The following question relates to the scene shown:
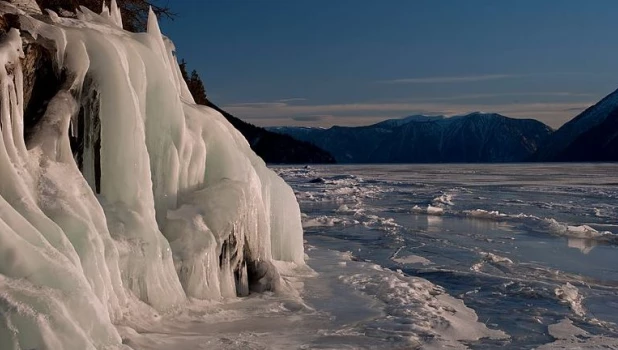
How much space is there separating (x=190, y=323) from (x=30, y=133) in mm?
2159

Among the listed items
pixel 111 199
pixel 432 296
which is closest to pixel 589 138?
pixel 432 296

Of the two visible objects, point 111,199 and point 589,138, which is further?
point 589,138

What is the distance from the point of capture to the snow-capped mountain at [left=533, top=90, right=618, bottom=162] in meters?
156

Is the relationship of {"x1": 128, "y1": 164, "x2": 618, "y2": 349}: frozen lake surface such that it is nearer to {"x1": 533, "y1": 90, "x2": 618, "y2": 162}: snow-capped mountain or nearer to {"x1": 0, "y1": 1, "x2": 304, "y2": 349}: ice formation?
{"x1": 0, "y1": 1, "x2": 304, "y2": 349}: ice formation

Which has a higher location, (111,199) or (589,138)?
(589,138)

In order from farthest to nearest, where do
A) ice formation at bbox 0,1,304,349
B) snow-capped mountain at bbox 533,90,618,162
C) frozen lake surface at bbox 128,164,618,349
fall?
1. snow-capped mountain at bbox 533,90,618,162
2. frozen lake surface at bbox 128,164,618,349
3. ice formation at bbox 0,1,304,349

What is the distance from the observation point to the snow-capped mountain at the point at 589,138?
511ft

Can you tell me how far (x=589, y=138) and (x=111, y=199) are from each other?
171576 millimetres

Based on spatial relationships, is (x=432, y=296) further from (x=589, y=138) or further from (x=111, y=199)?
(x=589, y=138)

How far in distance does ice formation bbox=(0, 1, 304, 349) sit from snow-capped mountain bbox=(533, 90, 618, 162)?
158871mm

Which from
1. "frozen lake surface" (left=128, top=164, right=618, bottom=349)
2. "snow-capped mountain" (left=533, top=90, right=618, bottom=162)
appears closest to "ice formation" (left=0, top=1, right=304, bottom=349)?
"frozen lake surface" (left=128, top=164, right=618, bottom=349)

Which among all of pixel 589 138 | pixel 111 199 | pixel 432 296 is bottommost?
pixel 432 296

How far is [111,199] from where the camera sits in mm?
5941

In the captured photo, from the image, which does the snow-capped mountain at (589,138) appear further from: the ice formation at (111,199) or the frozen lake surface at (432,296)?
the ice formation at (111,199)
